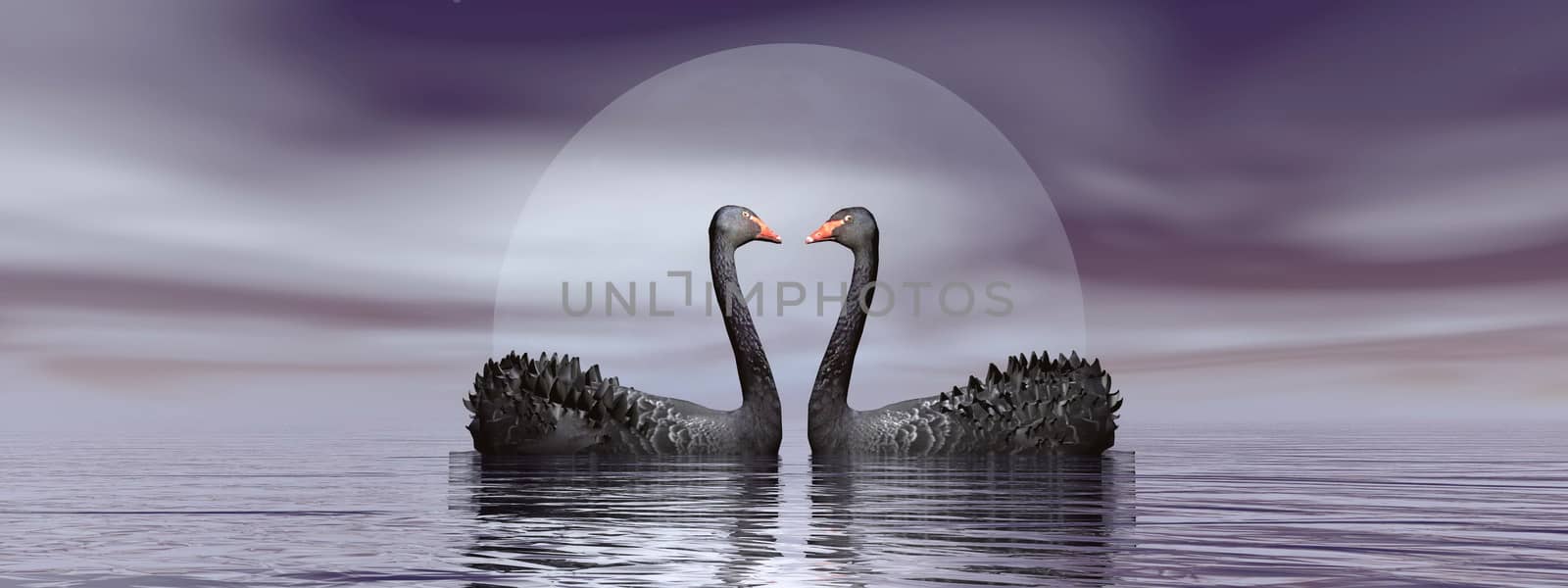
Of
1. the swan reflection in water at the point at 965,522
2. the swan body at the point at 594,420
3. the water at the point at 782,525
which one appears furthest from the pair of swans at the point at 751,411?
the swan reflection in water at the point at 965,522

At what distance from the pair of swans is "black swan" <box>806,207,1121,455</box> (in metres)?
0.01

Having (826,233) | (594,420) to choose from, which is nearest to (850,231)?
(826,233)

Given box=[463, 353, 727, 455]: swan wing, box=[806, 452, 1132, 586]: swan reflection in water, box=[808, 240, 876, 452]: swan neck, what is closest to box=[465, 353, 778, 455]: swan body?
box=[463, 353, 727, 455]: swan wing

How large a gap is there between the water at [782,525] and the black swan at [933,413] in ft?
3.14

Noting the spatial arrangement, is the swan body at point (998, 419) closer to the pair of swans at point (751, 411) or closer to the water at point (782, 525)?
the pair of swans at point (751, 411)

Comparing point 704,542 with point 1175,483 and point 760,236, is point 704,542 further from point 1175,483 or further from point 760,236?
point 760,236

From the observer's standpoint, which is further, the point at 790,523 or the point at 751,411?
the point at 751,411

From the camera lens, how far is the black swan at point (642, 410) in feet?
57.3

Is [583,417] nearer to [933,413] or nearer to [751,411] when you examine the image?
[751,411]

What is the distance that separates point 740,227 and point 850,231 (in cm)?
131

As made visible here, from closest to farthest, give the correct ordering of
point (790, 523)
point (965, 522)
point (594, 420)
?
point (790, 523) < point (965, 522) < point (594, 420)

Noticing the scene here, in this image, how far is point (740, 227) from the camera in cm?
1759

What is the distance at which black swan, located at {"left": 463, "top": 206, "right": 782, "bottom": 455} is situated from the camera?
17.5m

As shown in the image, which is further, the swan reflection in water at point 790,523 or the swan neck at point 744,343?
the swan neck at point 744,343
